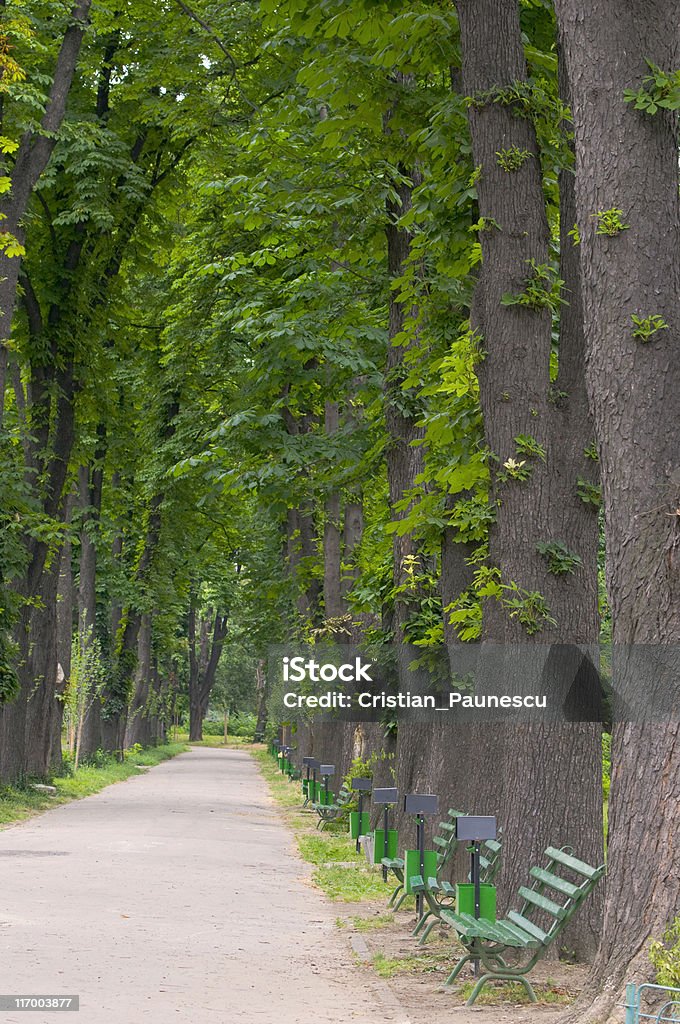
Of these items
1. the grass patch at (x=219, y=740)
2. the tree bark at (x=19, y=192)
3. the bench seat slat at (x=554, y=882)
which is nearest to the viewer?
→ the bench seat slat at (x=554, y=882)

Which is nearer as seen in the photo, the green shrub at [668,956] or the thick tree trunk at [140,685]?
the green shrub at [668,956]

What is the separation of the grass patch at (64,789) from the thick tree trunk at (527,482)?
13219mm

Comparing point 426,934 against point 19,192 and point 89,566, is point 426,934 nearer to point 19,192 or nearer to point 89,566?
point 19,192

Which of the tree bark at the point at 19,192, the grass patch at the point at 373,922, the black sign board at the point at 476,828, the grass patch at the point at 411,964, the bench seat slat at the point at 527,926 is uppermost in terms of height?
the tree bark at the point at 19,192

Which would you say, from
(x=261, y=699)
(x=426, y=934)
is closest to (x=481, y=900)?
(x=426, y=934)

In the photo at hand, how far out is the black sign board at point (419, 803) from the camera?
12.2m

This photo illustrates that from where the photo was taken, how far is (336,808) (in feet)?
77.8

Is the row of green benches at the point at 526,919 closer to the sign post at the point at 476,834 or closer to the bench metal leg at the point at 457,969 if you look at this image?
the bench metal leg at the point at 457,969

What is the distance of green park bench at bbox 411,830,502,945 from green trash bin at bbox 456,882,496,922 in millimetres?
287

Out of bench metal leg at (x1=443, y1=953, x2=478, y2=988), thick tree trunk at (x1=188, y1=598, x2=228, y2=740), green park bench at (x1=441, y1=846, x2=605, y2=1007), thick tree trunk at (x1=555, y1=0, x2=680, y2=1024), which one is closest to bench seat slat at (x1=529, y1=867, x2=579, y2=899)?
green park bench at (x1=441, y1=846, x2=605, y2=1007)

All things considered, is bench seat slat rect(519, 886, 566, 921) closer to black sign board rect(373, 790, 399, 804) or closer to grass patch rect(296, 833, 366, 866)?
black sign board rect(373, 790, 399, 804)

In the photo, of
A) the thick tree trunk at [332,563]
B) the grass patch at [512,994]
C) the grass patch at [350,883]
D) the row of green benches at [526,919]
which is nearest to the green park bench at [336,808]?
the thick tree trunk at [332,563]

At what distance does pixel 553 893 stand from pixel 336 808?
14469 mm

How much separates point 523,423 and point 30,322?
15.0 m
